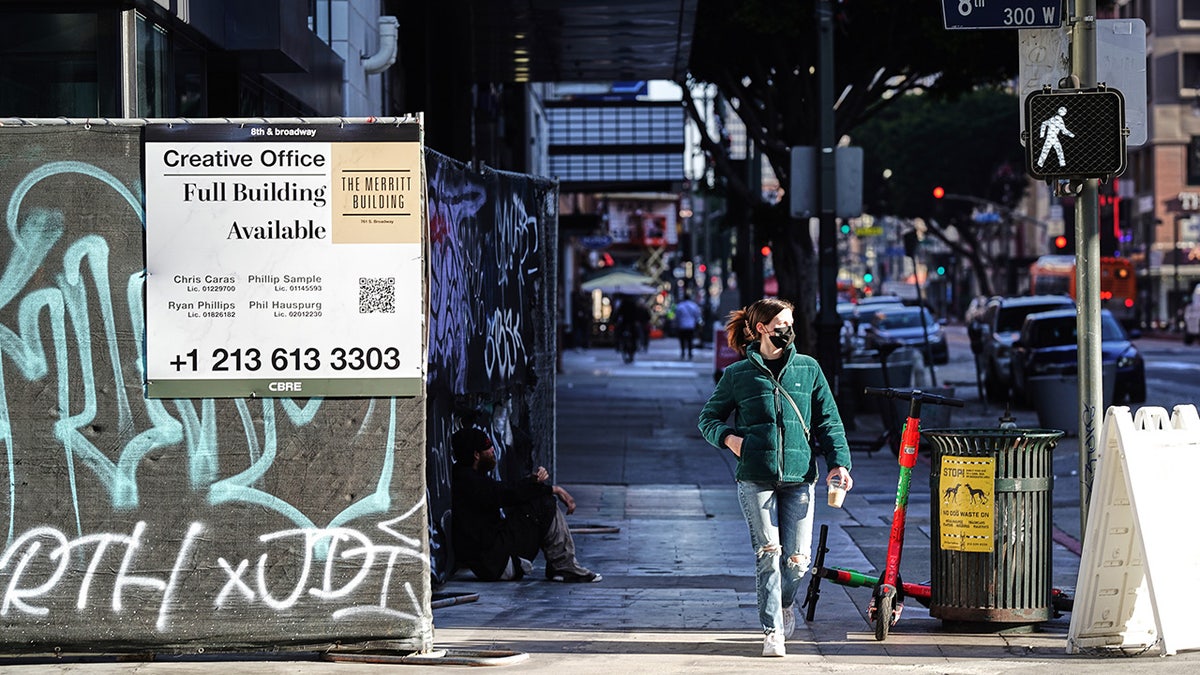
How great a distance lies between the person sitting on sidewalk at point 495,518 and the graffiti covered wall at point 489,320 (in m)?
0.09

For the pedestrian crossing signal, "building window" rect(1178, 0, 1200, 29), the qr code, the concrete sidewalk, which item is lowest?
the concrete sidewalk

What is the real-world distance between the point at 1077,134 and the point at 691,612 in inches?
121

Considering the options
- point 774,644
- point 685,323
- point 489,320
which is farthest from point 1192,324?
point 774,644

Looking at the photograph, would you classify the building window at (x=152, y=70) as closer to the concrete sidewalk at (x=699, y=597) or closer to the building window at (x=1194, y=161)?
the concrete sidewalk at (x=699, y=597)

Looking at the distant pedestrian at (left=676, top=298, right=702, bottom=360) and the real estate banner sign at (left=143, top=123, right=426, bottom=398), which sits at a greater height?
the real estate banner sign at (left=143, top=123, right=426, bottom=398)

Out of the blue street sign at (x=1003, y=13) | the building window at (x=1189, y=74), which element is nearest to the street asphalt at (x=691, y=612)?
the blue street sign at (x=1003, y=13)

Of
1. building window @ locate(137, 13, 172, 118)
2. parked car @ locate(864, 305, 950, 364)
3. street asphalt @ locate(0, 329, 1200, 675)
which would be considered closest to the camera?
street asphalt @ locate(0, 329, 1200, 675)

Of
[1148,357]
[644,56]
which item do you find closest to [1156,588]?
[644,56]

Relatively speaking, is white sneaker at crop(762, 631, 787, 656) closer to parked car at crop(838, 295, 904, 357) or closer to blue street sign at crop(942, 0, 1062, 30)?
blue street sign at crop(942, 0, 1062, 30)

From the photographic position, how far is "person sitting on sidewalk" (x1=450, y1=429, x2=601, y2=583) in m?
9.85

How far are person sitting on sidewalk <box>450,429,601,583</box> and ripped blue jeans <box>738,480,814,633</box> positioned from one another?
2348 millimetres

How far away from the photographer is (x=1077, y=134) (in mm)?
7949

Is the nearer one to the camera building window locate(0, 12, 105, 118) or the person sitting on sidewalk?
building window locate(0, 12, 105, 118)

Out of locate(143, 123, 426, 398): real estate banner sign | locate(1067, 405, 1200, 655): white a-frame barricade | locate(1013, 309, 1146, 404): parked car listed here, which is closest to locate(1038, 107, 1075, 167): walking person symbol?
locate(1067, 405, 1200, 655): white a-frame barricade
